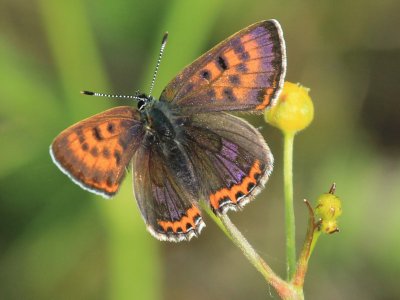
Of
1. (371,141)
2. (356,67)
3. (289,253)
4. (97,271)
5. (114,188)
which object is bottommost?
(97,271)

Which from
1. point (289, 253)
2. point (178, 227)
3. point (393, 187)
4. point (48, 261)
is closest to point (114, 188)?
point (178, 227)

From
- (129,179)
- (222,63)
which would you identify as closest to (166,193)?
(222,63)

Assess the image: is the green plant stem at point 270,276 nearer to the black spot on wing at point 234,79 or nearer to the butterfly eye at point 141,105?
the black spot on wing at point 234,79

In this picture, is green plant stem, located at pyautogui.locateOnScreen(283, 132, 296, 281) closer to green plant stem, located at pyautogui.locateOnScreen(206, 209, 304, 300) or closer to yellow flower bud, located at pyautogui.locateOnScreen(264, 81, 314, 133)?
green plant stem, located at pyautogui.locateOnScreen(206, 209, 304, 300)

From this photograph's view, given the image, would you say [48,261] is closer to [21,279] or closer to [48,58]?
[21,279]

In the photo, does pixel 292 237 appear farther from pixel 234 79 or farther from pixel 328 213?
pixel 234 79

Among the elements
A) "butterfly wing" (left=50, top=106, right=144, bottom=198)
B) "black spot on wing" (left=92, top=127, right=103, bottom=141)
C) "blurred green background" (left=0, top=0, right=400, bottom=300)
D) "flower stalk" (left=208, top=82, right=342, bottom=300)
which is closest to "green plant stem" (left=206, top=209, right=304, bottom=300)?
"flower stalk" (left=208, top=82, right=342, bottom=300)

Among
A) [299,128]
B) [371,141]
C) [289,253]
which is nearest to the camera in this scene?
[289,253]
